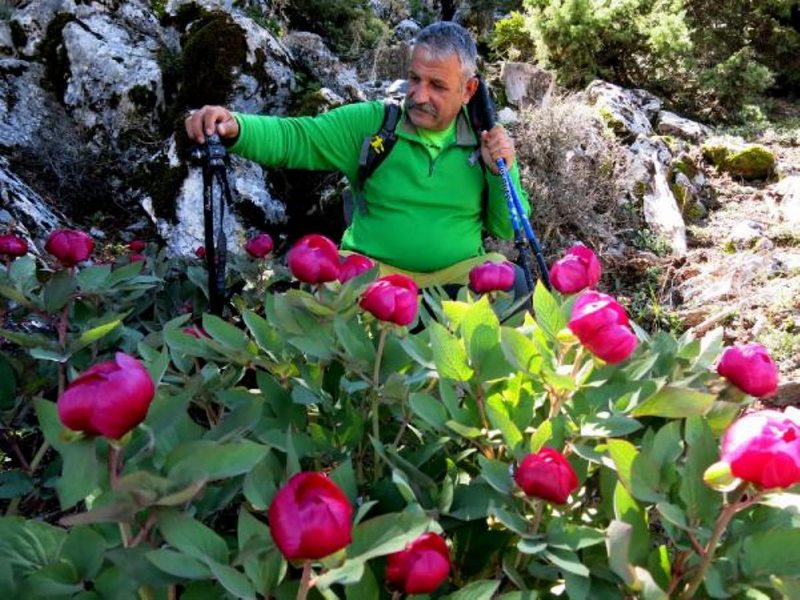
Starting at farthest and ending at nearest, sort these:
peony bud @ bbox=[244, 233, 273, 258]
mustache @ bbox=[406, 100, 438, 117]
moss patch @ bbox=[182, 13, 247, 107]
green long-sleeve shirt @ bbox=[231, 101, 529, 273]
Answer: moss patch @ bbox=[182, 13, 247, 107] < green long-sleeve shirt @ bbox=[231, 101, 529, 273] < mustache @ bbox=[406, 100, 438, 117] < peony bud @ bbox=[244, 233, 273, 258]

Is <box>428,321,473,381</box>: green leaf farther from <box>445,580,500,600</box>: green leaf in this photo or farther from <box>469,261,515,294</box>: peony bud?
<box>469,261,515,294</box>: peony bud

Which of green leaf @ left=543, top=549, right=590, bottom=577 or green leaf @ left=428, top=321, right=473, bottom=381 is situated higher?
green leaf @ left=428, top=321, right=473, bottom=381

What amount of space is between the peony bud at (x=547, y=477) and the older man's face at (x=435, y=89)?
193cm

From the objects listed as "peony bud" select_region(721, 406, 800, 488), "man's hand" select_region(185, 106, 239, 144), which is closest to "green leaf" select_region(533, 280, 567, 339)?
"peony bud" select_region(721, 406, 800, 488)

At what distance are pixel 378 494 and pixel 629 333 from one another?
37cm

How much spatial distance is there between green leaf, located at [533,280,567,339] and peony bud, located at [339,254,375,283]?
343mm

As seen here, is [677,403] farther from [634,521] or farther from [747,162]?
[747,162]

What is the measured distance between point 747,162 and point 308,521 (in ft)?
21.0

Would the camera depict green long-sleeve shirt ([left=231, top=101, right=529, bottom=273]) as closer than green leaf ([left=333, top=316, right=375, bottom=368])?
No

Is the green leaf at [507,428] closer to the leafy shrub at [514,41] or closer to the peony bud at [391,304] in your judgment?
the peony bud at [391,304]

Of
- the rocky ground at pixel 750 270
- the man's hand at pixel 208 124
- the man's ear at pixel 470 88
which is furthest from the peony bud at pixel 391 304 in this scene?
the rocky ground at pixel 750 270

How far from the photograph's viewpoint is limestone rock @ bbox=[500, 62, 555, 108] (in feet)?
22.8

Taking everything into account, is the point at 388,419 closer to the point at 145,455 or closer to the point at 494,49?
the point at 145,455

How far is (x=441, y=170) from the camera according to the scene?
269cm
